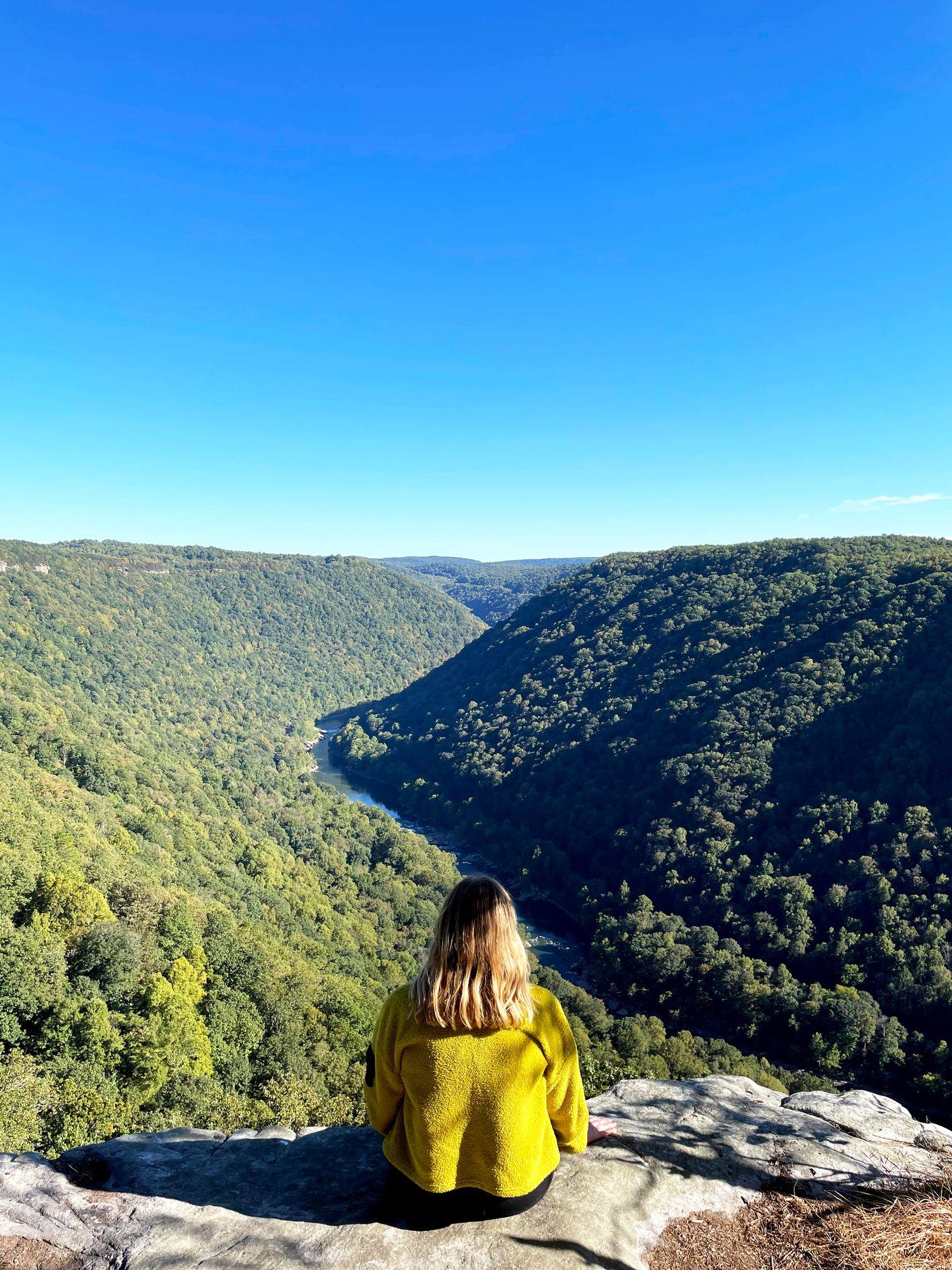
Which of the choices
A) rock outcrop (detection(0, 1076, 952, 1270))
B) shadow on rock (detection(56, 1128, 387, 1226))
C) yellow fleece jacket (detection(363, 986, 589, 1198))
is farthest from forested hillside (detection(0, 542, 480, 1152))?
yellow fleece jacket (detection(363, 986, 589, 1198))

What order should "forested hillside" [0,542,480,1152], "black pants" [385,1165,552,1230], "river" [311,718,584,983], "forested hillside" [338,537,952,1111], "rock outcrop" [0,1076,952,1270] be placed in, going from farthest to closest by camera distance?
"river" [311,718,584,983] → "forested hillside" [338,537,952,1111] → "forested hillside" [0,542,480,1152] → "rock outcrop" [0,1076,952,1270] → "black pants" [385,1165,552,1230]

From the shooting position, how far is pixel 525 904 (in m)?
55.1

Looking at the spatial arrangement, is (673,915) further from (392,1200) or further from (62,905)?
(392,1200)

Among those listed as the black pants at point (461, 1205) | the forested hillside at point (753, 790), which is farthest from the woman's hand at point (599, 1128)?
the forested hillside at point (753, 790)

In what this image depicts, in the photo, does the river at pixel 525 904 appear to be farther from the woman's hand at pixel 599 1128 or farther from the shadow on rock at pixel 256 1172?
the woman's hand at pixel 599 1128

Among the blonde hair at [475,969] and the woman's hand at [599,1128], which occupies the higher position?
the blonde hair at [475,969]

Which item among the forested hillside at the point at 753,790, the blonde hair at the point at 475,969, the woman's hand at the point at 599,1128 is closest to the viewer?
the blonde hair at the point at 475,969

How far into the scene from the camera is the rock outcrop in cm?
358

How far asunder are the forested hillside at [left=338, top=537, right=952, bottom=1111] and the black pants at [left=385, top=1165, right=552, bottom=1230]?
41321mm

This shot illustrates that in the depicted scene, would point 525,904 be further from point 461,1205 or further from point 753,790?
point 461,1205

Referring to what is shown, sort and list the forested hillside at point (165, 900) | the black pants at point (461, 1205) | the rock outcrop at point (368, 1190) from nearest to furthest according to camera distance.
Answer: the black pants at point (461, 1205) < the rock outcrop at point (368, 1190) < the forested hillside at point (165, 900)

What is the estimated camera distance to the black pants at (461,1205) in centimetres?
313

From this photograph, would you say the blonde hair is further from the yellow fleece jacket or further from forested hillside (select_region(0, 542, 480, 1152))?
forested hillside (select_region(0, 542, 480, 1152))

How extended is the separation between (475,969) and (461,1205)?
1.51 meters
